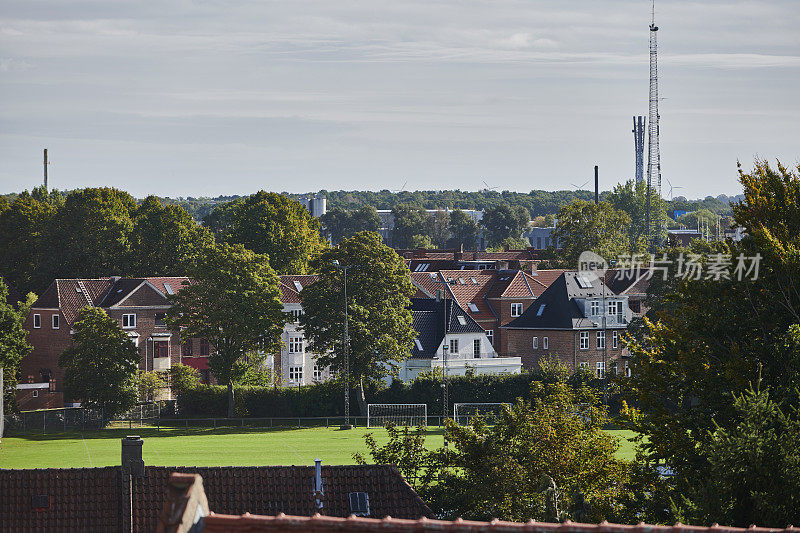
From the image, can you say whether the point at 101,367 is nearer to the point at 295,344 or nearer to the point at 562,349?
the point at 295,344

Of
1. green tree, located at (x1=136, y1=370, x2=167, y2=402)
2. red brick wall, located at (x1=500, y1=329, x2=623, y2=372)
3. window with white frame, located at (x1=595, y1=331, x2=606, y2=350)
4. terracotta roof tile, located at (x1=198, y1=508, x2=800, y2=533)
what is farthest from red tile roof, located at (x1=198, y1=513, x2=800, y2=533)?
window with white frame, located at (x1=595, y1=331, x2=606, y2=350)

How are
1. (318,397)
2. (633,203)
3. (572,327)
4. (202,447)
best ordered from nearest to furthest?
(202,447)
(318,397)
(572,327)
(633,203)

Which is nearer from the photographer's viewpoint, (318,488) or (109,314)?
(318,488)

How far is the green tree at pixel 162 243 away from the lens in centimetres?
10056

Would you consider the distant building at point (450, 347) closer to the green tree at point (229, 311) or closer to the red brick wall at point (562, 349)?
the red brick wall at point (562, 349)

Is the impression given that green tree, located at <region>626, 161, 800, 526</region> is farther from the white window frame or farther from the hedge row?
the white window frame

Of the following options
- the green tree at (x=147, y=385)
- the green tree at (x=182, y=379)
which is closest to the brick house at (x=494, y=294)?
the green tree at (x=182, y=379)

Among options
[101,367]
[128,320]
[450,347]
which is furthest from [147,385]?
[450,347]

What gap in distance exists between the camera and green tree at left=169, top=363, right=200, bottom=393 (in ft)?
237

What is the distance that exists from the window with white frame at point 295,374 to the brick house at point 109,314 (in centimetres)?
801

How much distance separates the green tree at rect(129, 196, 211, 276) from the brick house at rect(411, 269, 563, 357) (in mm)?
23162

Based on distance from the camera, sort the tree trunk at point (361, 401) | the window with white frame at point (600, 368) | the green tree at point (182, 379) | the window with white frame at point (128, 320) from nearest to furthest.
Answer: the tree trunk at point (361, 401), the green tree at point (182, 379), the window with white frame at point (600, 368), the window with white frame at point (128, 320)

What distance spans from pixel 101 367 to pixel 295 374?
21924 mm

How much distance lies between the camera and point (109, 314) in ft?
274
